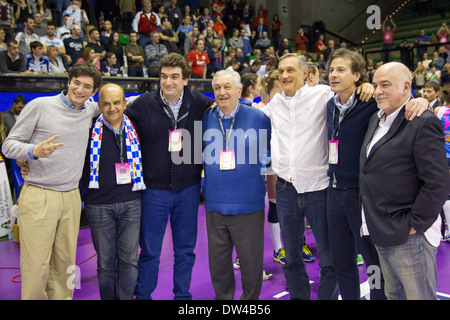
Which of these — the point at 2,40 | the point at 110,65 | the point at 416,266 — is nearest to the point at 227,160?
the point at 416,266

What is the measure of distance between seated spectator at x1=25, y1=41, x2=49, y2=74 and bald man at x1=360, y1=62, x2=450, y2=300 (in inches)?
268

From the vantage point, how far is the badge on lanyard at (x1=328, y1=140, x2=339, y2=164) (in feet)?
8.48

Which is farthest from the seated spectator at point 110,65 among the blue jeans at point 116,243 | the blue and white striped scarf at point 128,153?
the blue jeans at point 116,243

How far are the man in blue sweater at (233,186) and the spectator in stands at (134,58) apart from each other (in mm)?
6627

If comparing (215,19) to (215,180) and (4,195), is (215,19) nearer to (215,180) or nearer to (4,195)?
(4,195)

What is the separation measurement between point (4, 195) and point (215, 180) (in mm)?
3278

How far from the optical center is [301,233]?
9.27ft

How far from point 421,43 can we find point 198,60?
8309 millimetres

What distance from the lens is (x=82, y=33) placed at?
29.7 ft

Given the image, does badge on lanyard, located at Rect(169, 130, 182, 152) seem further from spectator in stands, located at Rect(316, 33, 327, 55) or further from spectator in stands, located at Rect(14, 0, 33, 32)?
spectator in stands, located at Rect(316, 33, 327, 55)

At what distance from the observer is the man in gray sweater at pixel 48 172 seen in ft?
8.62

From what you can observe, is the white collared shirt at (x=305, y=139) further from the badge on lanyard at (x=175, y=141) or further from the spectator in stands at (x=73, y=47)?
the spectator in stands at (x=73, y=47)

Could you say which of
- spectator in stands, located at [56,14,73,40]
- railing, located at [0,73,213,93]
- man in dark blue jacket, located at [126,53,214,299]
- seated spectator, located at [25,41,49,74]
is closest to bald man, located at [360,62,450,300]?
man in dark blue jacket, located at [126,53,214,299]

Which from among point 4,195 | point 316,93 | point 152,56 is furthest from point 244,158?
point 152,56
